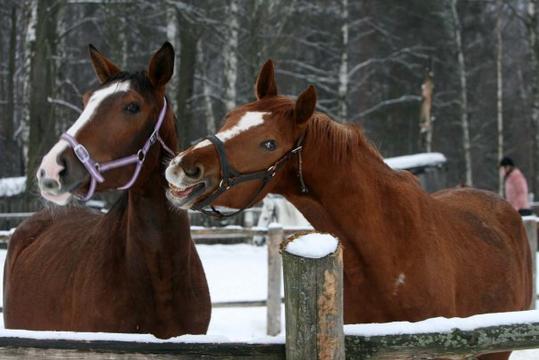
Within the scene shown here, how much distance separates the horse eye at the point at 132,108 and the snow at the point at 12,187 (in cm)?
1099

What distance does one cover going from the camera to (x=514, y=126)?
97.6 ft

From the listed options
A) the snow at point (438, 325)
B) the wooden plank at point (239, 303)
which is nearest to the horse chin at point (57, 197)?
the snow at point (438, 325)

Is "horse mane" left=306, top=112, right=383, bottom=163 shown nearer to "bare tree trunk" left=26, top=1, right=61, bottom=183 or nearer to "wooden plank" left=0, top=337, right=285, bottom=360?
"wooden plank" left=0, top=337, right=285, bottom=360

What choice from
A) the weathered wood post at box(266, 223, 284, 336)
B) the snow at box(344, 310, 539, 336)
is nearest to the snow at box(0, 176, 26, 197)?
the weathered wood post at box(266, 223, 284, 336)

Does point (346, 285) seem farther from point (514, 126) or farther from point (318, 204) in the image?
point (514, 126)

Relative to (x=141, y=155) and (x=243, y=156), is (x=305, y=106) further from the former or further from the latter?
(x=141, y=155)

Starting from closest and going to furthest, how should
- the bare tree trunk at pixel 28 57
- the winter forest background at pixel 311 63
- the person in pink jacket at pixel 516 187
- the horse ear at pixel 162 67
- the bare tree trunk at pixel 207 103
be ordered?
the horse ear at pixel 162 67 → the person in pink jacket at pixel 516 187 → the bare tree trunk at pixel 28 57 → the winter forest background at pixel 311 63 → the bare tree trunk at pixel 207 103

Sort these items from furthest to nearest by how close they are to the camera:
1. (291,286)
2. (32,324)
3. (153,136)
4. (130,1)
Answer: (130,1), (32,324), (153,136), (291,286)

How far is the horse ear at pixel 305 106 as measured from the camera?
115 inches

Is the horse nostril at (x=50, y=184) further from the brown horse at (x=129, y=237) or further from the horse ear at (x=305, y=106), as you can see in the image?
the horse ear at (x=305, y=106)

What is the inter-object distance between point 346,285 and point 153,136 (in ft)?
4.15

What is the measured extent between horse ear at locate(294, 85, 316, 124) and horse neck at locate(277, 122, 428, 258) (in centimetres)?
11

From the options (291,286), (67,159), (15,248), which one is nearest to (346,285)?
(291,286)

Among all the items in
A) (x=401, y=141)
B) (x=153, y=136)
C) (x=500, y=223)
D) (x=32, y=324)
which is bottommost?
(x=32, y=324)
